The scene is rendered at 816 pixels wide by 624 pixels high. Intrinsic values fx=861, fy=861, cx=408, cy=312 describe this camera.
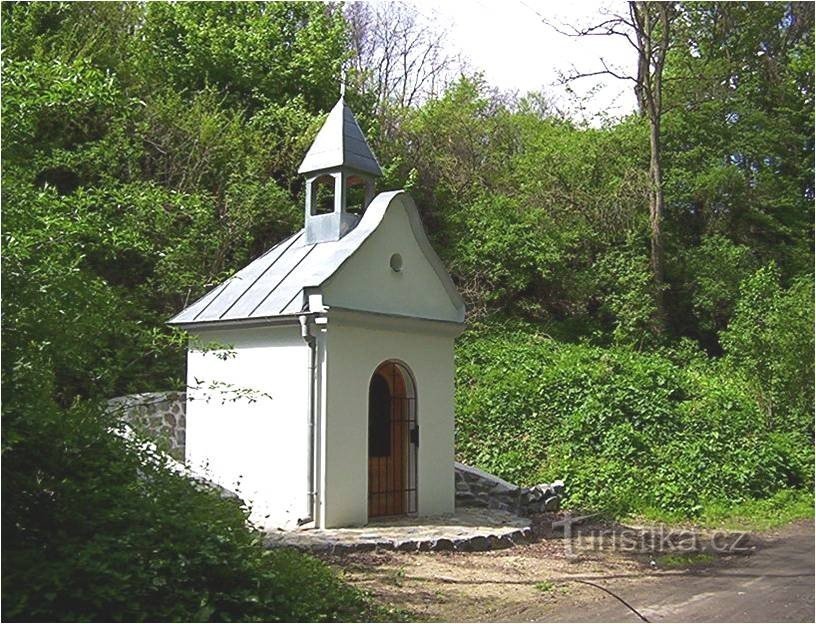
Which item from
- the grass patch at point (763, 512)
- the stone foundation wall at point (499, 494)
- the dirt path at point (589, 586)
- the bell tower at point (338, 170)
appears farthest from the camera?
the stone foundation wall at point (499, 494)

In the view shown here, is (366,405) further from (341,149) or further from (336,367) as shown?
(341,149)

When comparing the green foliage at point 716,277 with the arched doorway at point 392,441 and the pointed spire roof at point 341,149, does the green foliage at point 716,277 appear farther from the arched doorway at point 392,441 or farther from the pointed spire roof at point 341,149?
the pointed spire roof at point 341,149

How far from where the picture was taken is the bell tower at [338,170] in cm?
1107

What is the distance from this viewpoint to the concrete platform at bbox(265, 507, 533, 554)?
28.0 feet

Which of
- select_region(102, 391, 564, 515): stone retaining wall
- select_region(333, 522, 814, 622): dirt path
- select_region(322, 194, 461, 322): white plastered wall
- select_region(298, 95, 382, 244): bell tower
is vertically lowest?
select_region(333, 522, 814, 622): dirt path

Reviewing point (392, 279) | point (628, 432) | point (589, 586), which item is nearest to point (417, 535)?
point (589, 586)

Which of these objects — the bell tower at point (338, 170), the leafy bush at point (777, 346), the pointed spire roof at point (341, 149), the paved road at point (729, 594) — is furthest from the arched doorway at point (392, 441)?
the leafy bush at point (777, 346)

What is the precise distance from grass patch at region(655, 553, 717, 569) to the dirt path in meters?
0.05

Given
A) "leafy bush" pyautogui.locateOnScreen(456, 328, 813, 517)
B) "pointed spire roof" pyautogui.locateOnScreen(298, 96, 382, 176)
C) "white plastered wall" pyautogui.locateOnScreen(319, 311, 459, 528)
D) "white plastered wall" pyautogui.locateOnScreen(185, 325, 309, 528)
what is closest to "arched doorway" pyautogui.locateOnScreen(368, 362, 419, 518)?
"white plastered wall" pyautogui.locateOnScreen(319, 311, 459, 528)

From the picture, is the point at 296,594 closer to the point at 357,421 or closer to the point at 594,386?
the point at 357,421

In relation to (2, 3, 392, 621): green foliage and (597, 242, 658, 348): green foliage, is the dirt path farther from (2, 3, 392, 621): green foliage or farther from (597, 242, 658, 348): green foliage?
(597, 242, 658, 348): green foliage

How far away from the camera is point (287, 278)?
35.0 feet

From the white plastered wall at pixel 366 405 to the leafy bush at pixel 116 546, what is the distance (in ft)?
10.2

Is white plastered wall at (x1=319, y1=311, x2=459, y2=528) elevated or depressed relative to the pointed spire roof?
depressed
